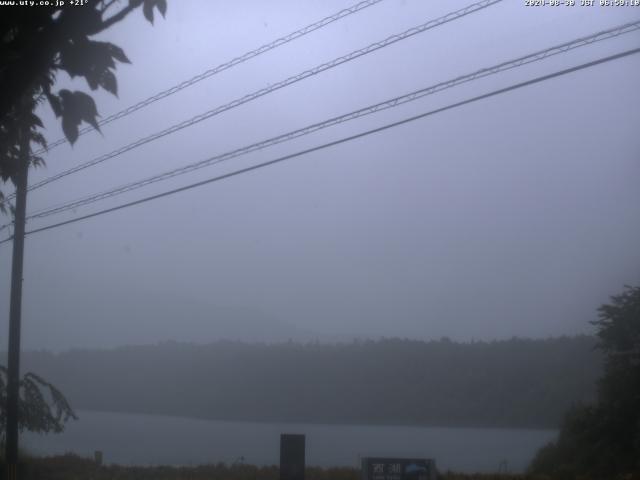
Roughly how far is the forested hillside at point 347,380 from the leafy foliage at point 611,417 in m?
3.66

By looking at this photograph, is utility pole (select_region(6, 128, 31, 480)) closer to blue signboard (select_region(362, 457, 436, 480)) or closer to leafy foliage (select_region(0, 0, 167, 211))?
blue signboard (select_region(362, 457, 436, 480))

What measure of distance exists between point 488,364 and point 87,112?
82.3 ft

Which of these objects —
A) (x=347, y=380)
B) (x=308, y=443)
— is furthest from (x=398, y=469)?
(x=347, y=380)

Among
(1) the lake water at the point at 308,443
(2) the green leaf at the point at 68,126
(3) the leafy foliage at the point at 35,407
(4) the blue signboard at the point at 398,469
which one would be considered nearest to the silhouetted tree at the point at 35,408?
(3) the leafy foliage at the point at 35,407

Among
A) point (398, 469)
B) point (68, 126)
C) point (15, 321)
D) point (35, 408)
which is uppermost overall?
point (68, 126)

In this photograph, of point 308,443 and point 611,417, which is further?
point 308,443

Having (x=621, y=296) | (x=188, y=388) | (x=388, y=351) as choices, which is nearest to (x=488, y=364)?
(x=388, y=351)

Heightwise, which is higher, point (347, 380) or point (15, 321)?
point (15, 321)

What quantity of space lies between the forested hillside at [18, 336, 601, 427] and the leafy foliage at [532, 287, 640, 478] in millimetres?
3663

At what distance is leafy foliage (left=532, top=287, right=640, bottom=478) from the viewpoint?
1839 centimetres

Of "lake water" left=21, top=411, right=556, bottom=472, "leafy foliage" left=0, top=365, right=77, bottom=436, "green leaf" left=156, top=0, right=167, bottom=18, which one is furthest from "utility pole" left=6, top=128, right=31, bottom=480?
"green leaf" left=156, top=0, right=167, bottom=18

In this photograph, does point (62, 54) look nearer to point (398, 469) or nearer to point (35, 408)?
point (398, 469)

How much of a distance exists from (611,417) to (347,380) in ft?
48.2

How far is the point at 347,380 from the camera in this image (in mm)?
32469
